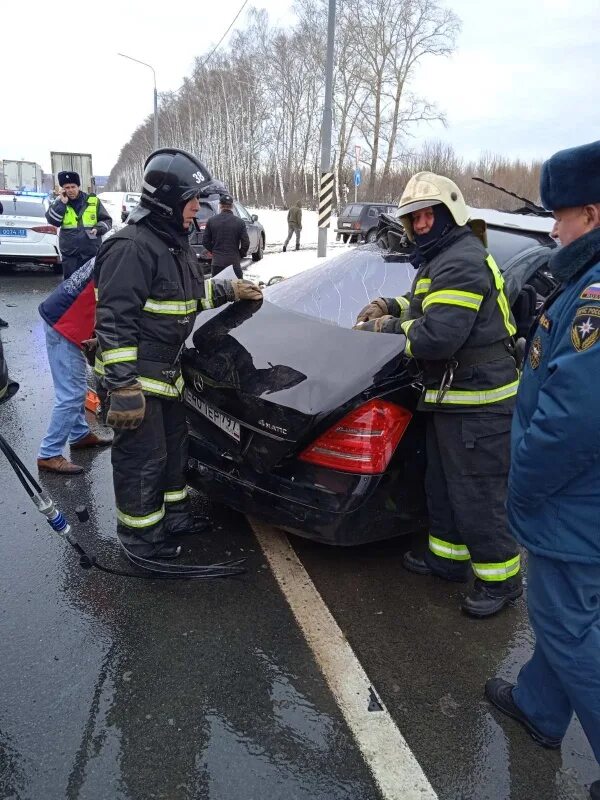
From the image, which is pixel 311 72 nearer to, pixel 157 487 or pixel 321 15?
pixel 321 15

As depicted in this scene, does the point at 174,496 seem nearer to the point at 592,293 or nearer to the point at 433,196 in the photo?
the point at 433,196

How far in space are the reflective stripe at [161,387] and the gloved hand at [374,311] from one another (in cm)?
96

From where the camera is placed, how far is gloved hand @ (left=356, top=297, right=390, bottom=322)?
3.11 meters

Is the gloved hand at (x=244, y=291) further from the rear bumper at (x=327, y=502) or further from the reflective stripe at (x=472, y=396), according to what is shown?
the reflective stripe at (x=472, y=396)

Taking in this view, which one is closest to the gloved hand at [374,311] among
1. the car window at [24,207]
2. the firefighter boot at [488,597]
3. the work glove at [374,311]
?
the work glove at [374,311]

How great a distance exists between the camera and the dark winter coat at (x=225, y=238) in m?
9.30

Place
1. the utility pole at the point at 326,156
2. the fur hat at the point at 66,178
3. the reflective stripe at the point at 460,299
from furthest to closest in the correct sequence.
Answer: the utility pole at the point at 326,156, the fur hat at the point at 66,178, the reflective stripe at the point at 460,299

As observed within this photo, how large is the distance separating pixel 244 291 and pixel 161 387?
30.5 inches

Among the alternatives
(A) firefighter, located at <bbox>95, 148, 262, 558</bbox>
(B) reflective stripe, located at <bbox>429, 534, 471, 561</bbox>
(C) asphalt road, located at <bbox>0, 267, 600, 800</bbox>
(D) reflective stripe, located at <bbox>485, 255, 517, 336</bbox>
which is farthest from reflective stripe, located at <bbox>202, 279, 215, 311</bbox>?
(B) reflective stripe, located at <bbox>429, 534, 471, 561</bbox>

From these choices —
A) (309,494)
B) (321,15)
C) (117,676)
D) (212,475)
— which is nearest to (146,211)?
(212,475)

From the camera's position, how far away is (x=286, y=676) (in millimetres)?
2336

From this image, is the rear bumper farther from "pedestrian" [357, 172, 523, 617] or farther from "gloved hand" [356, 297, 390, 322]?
"gloved hand" [356, 297, 390, 322]

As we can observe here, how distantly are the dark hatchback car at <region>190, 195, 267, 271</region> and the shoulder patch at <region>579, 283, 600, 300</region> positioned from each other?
334 inches

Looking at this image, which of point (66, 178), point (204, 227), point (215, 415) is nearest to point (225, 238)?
point (66, 178)
